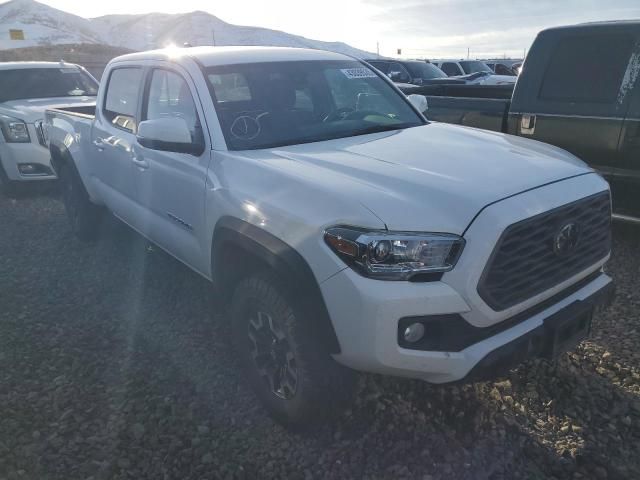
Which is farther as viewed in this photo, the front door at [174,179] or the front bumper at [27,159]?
the front bumper at [27,159]

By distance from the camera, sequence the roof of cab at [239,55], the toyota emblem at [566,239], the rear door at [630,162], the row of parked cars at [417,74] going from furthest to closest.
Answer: the row of parked cars at [417,74] < the rear door at [630,162] < the roof of cab at [239,55] < the toyota emblem at [566,239]

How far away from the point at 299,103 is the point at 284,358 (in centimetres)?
164

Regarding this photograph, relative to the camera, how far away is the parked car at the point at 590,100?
4258mm

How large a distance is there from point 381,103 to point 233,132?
123 cm

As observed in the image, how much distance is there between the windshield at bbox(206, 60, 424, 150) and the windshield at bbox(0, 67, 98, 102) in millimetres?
5897

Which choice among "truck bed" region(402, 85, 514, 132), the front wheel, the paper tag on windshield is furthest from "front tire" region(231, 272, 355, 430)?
the front wheel

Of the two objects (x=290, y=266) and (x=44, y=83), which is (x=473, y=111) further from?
(x=44, y=83)

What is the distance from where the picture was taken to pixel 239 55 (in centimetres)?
348

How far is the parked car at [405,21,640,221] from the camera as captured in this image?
426 cm

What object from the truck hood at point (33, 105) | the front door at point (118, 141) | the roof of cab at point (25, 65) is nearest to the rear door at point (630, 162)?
the front door at point (118, 141)

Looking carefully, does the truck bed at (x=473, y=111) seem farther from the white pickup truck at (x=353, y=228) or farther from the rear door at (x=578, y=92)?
the white pickup truck at (x=353, y=228)

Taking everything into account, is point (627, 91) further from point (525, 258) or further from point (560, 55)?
point (525, 258)

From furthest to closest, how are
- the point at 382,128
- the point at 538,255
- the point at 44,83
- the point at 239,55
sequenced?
1. the point at 44,83
2. the point at 239,55
3. the point at 382,128
4. the point at 538,255

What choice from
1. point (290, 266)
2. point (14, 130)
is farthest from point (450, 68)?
point (290, 266)
